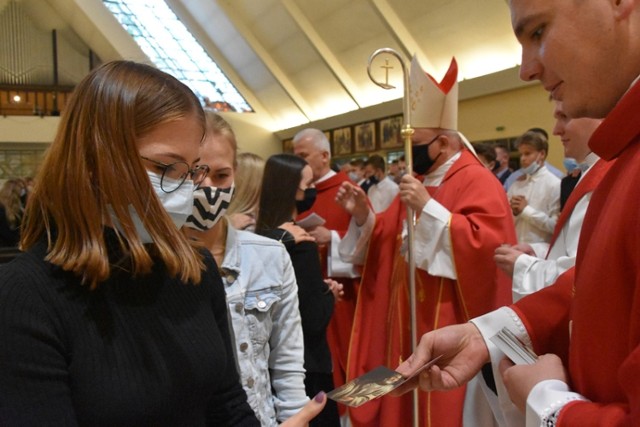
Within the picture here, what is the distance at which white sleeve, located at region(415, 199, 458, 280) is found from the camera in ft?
9.24

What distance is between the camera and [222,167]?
195 cm

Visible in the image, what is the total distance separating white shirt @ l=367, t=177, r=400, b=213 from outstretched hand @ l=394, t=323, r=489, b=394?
667 centimetres

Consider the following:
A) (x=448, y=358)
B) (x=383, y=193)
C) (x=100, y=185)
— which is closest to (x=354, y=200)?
(x=448, y=358)

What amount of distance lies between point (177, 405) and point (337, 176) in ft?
10.9

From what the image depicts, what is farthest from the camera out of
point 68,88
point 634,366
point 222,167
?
point 68,88

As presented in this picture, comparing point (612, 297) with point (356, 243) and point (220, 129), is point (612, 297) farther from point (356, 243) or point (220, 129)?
point (356, 243)

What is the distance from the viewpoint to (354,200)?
3363 mm

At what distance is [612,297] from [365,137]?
12.3 meters

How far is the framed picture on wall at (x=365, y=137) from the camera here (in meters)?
12.7

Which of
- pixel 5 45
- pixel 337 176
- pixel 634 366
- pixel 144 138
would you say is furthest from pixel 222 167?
pixel 5 45

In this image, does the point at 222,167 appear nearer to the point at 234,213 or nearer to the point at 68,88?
the point at 234,213

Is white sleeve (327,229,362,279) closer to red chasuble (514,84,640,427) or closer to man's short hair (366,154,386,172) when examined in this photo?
red chasuble (514,84,640,427)

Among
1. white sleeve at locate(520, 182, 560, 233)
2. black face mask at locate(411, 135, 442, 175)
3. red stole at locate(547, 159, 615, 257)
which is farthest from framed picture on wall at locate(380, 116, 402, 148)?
red stole at locate(547, 159, 615, 257)

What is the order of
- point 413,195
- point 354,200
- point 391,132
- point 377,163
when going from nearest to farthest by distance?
1. point 413,195
2. point 354,200
3. point 377,163
4. point 391,132
